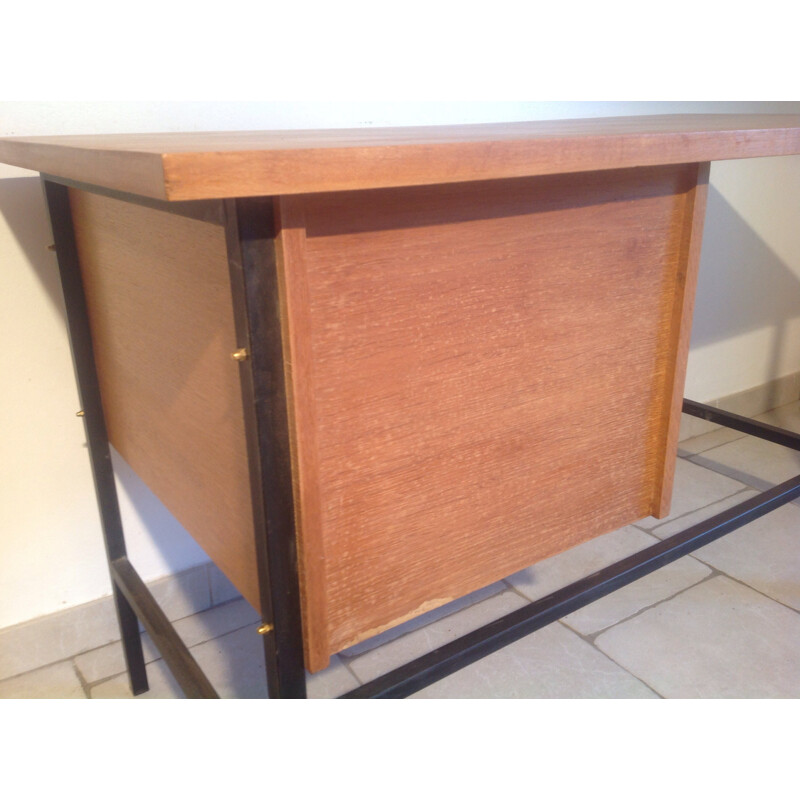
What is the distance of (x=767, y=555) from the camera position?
2.01 m

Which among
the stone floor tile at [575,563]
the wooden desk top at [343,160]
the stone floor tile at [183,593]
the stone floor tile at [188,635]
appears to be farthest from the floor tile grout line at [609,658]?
the wooden desk top at [343,160]

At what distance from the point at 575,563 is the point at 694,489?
58cm

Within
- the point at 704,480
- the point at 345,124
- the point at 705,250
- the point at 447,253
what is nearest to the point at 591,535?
the point at 447,253

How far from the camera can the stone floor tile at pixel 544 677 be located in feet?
5.06

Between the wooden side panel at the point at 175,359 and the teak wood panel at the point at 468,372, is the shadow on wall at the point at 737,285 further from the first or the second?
the wooden side panel at the point at 175,359

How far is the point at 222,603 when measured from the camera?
181 cm

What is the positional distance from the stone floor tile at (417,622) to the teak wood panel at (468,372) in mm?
742

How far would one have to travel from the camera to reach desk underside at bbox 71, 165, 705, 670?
2.49 feet

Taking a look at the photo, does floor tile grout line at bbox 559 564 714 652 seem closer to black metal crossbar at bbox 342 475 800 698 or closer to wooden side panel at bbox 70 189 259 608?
black metal crossbar at bbox 342 475 800 698

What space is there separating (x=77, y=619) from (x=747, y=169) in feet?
A: 7.47

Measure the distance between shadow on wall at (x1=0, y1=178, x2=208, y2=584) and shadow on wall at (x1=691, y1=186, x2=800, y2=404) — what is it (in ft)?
5.72

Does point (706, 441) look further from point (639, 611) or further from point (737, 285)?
point (639, 611)

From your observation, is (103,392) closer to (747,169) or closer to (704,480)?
(704,480)

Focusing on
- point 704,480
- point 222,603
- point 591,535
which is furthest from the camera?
point 704,480
